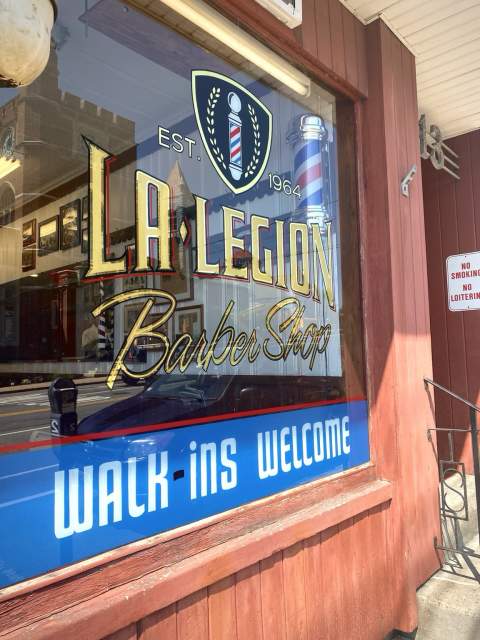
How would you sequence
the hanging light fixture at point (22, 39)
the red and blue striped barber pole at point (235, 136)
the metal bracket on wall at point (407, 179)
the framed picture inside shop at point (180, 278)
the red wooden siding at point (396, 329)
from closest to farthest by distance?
the hanging light fixture at point (22, 39) → the framed picture inside shop at point (180, 278) → the red and blue striped barber pole at point (235, 136) → the red wooden siding at point (396, 329) → the metal bracket on wall at point (407, 179)

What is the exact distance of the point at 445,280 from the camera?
180 inches

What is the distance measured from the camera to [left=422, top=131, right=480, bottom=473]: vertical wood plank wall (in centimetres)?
443

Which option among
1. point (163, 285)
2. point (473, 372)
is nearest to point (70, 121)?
point (163, 285)

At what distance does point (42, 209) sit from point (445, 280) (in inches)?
158

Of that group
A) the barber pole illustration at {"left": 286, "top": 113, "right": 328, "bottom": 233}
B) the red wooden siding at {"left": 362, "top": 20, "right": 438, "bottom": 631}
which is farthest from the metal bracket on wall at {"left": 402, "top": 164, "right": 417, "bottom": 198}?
the barber pole illustration at {"left": 286, "top": 113, "right": 328, "bottom": 233}

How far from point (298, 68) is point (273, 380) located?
64.0 inches

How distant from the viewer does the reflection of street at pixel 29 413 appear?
1.31 m

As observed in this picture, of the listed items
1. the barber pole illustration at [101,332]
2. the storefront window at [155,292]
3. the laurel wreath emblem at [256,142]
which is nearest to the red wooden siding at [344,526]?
the storefront window at [155,292]

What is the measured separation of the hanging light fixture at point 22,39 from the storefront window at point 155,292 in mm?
85

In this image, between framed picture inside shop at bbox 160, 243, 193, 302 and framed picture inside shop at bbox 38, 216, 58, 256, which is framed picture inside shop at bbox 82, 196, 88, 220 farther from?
framed picture inside shop at bbox 160, 243, 193, 302

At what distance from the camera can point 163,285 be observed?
181 cm

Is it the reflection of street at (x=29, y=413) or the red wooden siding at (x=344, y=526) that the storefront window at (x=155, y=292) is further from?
the red wooden siding at (x=344, y=526)

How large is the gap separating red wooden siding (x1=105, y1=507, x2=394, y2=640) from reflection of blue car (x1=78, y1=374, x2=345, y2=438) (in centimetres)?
62

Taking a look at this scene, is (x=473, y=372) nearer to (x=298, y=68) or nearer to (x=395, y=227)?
(x=395, y=227)
